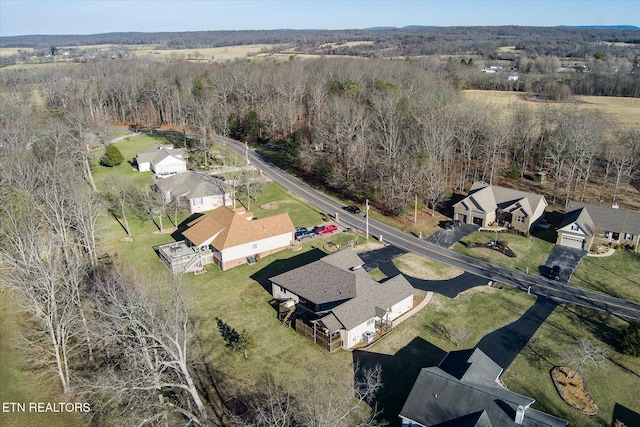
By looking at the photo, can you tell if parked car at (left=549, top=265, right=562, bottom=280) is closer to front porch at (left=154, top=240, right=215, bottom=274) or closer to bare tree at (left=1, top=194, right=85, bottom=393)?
front porch at (left=154, top=240, right=215, bottom=274)

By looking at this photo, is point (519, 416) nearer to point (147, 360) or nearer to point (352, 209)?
point (147, 360)

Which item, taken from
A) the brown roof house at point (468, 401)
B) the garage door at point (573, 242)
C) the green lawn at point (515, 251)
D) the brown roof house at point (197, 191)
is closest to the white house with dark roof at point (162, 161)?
the brown roof house at point (197, 191)

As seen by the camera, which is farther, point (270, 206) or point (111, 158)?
point (111, 158)

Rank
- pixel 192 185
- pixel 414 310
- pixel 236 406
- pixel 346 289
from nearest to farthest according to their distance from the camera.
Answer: pixel 236 406, pixel 346 289, pixel 414 310, pixel 192 185

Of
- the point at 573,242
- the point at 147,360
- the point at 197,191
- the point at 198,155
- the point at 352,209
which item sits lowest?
the point at 573,242

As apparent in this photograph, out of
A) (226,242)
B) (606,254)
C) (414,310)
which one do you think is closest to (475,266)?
(414,310)

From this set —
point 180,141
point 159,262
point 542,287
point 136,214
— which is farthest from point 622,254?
point 180,141

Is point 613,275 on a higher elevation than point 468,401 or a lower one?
lower

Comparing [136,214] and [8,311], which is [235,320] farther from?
[136,214]
